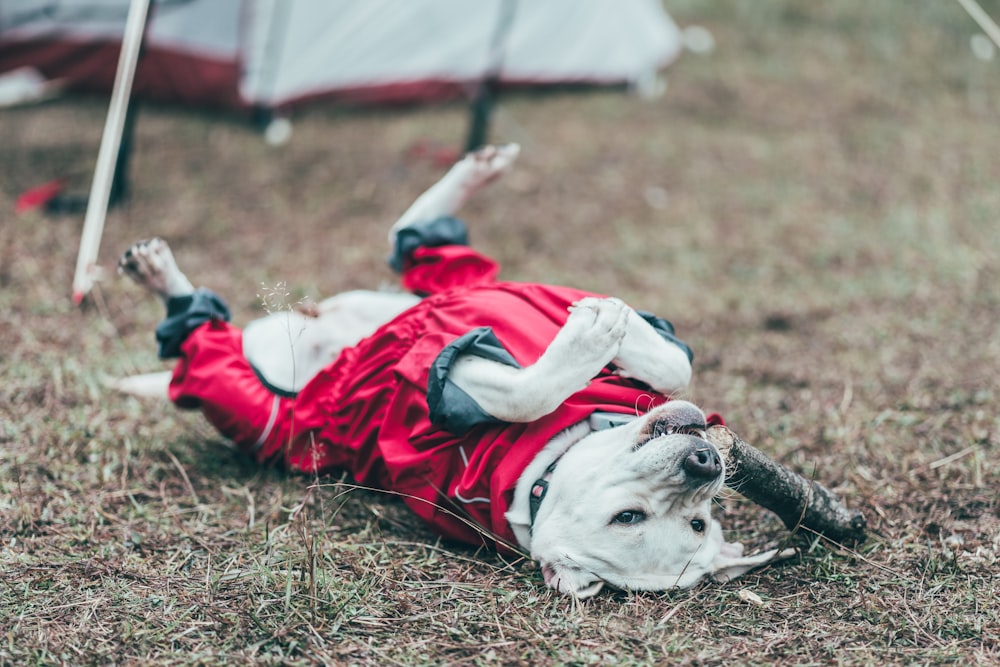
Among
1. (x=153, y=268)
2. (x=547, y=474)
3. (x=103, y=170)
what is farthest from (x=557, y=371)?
(x=103, y=170)

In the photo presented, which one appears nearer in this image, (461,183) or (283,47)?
(461,183)

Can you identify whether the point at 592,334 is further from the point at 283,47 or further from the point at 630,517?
the point at 283,47

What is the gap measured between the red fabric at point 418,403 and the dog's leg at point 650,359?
0.18ft

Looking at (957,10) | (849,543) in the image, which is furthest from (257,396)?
(957,10)

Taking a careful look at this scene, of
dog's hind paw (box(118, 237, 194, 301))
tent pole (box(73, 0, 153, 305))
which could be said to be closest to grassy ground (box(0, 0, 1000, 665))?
tent pole (box(73, 0, 153, 305))

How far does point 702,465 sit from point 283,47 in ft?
17.5

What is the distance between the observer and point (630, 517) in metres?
2.38

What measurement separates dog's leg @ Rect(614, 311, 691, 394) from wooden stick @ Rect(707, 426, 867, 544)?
0.22 m

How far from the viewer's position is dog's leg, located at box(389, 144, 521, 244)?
3492 millimetres

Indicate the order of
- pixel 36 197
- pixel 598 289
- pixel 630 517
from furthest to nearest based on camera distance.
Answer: pixel 36 197 → pixel 598 289 → pixel 630 517

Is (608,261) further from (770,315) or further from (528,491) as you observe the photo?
(528,491)

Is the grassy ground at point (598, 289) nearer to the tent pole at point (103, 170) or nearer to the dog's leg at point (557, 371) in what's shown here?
the tent pole at point (103, 170)

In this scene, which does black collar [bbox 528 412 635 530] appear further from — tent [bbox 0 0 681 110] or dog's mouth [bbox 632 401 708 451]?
tent [bbox 0 0 681 110]

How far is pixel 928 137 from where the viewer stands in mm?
7266
